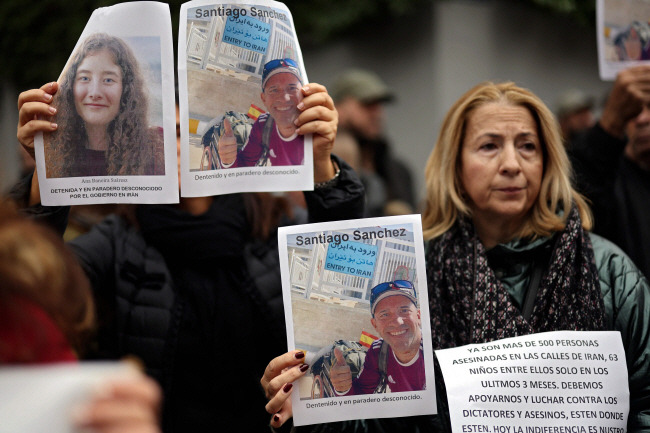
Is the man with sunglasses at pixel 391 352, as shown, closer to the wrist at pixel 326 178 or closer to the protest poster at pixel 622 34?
the wrist at pixel 326 178

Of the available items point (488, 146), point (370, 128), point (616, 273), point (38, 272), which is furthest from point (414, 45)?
point (38, 272)

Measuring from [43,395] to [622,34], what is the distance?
2678 mm

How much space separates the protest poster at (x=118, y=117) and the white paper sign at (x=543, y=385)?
1030 mm

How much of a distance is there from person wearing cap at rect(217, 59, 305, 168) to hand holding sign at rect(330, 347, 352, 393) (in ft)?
2.01

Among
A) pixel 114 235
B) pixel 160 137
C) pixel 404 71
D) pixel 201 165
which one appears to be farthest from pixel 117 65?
pixel 404 71

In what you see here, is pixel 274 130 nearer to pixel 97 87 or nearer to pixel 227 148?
pixel 227 148

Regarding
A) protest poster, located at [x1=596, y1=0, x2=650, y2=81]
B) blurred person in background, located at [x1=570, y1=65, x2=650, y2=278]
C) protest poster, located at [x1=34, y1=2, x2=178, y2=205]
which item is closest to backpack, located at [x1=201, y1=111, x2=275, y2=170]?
protest poster, located at [x1=34, y1=2, x2=178, y2=205]

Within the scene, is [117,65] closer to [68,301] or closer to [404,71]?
[68,301]

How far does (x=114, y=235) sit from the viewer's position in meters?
2.82

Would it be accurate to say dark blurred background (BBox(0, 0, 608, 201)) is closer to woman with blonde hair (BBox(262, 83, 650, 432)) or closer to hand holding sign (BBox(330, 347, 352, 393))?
woman with blonde hair (BBox(262, 83, 650, 432))

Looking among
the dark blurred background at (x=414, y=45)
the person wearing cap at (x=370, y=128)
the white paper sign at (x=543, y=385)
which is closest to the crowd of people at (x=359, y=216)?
the white paper sign at (x=543, y=385)

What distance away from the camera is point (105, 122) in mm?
2322

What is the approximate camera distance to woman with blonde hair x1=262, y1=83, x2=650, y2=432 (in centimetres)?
236

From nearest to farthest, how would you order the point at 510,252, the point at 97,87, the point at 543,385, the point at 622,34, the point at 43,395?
the point at 43,395, the point at 543,385, the point at 97,87, the point at 510,252, the point at 622,34
